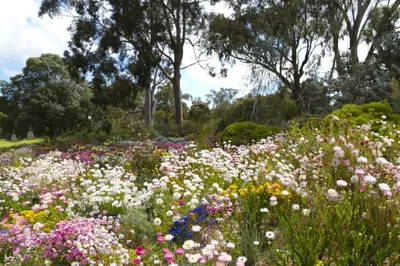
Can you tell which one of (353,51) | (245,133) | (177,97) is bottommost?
(245,133)

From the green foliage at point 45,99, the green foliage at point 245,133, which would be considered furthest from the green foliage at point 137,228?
the green foliage at point 45,99

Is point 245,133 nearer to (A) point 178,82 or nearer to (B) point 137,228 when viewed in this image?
(B) point 137,228

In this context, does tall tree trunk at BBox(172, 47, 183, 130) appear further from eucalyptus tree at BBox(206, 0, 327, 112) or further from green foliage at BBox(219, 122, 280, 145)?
green foliage at BBox(219, 122, 280, 145)

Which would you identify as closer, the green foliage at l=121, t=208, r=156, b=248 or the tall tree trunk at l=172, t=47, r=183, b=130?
the green foliage at l=121, t=208, r=156, b=248

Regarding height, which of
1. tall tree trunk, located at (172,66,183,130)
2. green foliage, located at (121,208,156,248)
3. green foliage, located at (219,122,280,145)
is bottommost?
green foliage, located at (121,208,156,248)

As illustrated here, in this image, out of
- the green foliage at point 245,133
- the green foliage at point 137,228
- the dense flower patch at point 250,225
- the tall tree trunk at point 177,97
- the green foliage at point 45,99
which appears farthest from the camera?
the green foliage at point 45,99

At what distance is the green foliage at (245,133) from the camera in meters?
11.6

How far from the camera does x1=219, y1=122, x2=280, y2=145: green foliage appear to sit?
456 inches

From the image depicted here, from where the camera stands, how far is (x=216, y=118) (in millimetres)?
18594

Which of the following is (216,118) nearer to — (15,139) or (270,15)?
(270,15)

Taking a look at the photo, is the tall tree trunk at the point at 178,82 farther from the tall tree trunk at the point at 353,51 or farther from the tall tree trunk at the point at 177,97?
the tall tree trunk at the point at 353,51

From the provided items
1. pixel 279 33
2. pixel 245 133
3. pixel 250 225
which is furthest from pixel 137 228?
pixel 279 33

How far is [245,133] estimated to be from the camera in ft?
38.7

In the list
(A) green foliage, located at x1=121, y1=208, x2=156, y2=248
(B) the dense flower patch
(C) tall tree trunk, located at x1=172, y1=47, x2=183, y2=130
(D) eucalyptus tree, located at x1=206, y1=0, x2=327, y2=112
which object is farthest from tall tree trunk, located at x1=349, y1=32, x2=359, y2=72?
(A) green foliage, located at x1=121, y1=208, x2=156, y2=248
